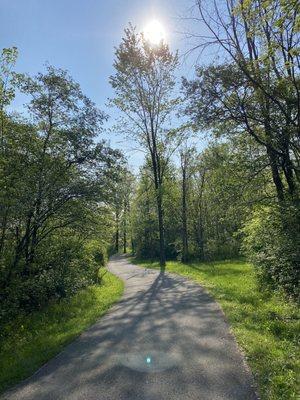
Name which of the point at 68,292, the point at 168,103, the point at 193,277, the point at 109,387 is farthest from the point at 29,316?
the point at 168,103

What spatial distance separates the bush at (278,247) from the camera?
11.2m

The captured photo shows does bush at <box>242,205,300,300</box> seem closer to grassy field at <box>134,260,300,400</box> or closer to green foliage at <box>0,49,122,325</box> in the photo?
grassy field at <box>134,260,300,400</box>

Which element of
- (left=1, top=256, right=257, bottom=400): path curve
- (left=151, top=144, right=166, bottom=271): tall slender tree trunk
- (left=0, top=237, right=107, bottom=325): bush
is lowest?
(left=1, top=256, right=257, bottom=400): path curve

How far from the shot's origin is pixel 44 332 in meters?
10.1

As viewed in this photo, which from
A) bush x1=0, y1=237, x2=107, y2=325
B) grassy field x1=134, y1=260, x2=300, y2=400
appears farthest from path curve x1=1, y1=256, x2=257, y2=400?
bush x1=0, y1=237, x2=107, y2=325

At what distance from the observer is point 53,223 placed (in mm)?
13914

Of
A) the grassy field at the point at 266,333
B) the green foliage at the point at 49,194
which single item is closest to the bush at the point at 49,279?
the green foliage at the point at 49,194

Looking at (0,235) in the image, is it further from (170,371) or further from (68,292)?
(170,371)

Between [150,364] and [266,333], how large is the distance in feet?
9.31

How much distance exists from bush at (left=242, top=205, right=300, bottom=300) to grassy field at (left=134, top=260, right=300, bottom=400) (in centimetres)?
58

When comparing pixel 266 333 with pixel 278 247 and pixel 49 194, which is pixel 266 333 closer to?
pixel 278 247

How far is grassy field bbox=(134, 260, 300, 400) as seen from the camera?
5.53 m

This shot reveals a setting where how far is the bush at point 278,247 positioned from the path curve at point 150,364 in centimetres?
265

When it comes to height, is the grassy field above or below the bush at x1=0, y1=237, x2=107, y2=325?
below
